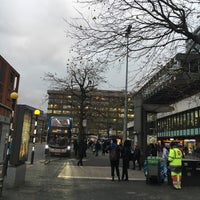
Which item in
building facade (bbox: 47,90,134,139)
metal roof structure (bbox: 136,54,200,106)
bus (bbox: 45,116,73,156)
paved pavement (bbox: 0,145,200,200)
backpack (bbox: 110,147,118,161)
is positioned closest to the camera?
paved pavement (bbox: 0,145,200,200)

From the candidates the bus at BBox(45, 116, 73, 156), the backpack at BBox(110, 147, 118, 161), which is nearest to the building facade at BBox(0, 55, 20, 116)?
the bus at BBox(45, 116, 73, 156)

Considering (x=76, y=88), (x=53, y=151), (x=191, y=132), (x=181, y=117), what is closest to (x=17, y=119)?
(x=53, y=151)

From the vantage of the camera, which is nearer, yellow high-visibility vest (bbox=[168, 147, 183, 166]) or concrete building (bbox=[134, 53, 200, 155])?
yellow high-visibility vest (bbox=[168, 147, 183, 166])

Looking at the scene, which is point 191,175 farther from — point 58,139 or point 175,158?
point 58,139

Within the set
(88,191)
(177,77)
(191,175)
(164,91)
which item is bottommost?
(88,191)

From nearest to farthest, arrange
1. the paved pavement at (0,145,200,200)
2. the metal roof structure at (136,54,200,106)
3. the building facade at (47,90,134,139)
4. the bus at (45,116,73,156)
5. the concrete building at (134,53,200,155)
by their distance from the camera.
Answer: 1. the paved pavement at (0,145,200,200)
2. the metal roof structure at (136,54,200,106)
3. the concrete building at (134,53,200,155)
4. the bus at (45,116,73,156)
5. the building facade at (47,90,134,139)

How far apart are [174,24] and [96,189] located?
6.40m

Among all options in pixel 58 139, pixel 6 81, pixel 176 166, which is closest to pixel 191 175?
pixel 176 166

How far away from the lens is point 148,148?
67.6 ft

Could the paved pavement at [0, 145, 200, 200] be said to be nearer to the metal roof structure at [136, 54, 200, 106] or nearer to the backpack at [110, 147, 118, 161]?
the backpack at [110, 147, 118, 161]

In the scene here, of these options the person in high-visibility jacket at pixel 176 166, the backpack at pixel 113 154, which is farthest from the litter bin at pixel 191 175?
the backpack at pixel 113 154

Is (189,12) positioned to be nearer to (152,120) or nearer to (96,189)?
(96,189)

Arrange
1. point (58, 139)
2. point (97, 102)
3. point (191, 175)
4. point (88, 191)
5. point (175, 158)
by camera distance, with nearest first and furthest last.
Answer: point (88, 191)
point (175, 158)
point (191, 175)
point (58, 139)
point (97, 102)

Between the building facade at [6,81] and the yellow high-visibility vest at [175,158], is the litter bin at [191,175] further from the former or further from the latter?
the building facade at [6,81]
